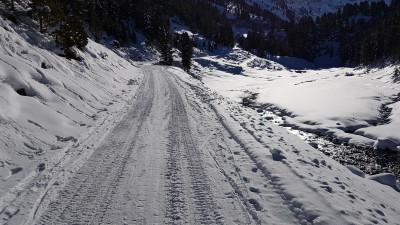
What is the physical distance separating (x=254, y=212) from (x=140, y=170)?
3.45 meters

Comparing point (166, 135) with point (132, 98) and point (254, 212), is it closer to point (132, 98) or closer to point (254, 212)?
point (254, 212)

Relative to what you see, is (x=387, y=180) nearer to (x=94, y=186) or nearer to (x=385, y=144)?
(x=385, y=144)

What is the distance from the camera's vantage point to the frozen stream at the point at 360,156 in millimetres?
12094

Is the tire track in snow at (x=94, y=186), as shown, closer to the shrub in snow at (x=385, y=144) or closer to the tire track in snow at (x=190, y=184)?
the tire track in snow at (x=190, y=184)

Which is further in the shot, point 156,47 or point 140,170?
point 156,47

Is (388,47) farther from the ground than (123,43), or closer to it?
farther from the ground

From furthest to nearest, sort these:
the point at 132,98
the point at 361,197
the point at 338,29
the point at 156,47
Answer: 1. the point at 338,29
2. the point at 156,47
3. the point at 132,98
4. the point at 361,197

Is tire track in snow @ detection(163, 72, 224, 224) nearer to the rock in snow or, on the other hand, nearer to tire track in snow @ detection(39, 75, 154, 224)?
tire track in snow @ detection(39, 75, 154, 224)

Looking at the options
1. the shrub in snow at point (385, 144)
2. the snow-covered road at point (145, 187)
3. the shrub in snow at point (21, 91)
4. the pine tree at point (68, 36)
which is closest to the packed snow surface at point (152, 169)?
the snow-covered road at point (145, 187)

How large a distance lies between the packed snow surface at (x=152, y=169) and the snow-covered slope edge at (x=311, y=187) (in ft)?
0.12

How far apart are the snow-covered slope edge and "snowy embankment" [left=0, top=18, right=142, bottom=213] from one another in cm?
563

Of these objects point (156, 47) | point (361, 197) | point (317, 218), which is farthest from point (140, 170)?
point (156, 47)

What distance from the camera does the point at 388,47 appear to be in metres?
87.6

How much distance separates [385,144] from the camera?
1427cm
